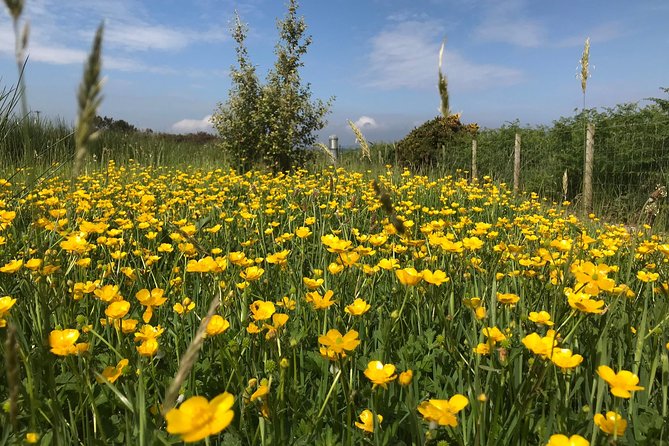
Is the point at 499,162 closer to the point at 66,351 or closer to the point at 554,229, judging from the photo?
the point at 554,229

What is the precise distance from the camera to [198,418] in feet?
2.23

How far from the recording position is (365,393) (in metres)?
1.37

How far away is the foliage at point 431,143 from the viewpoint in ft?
39.8

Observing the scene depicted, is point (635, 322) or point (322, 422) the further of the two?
point (635, 322)

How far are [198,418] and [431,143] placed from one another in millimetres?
13106

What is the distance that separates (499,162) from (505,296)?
9497 mm

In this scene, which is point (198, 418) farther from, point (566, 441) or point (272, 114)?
point (272, 114)

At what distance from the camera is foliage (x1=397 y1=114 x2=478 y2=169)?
12.1 m

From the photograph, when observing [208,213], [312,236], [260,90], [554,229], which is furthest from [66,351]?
[260,90]

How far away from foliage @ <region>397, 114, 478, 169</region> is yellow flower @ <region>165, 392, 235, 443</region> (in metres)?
11.6

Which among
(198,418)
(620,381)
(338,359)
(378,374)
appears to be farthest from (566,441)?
(198,418)

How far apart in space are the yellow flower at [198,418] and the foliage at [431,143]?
11.6 meters

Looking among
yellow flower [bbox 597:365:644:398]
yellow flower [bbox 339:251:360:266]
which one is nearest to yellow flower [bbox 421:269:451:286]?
yellow flower [bbox 339:251:360:266]

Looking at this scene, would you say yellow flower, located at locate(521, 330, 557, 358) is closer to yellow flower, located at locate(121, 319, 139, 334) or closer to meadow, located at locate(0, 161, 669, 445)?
meadow, located at locate(0, 161, 669, 445)
